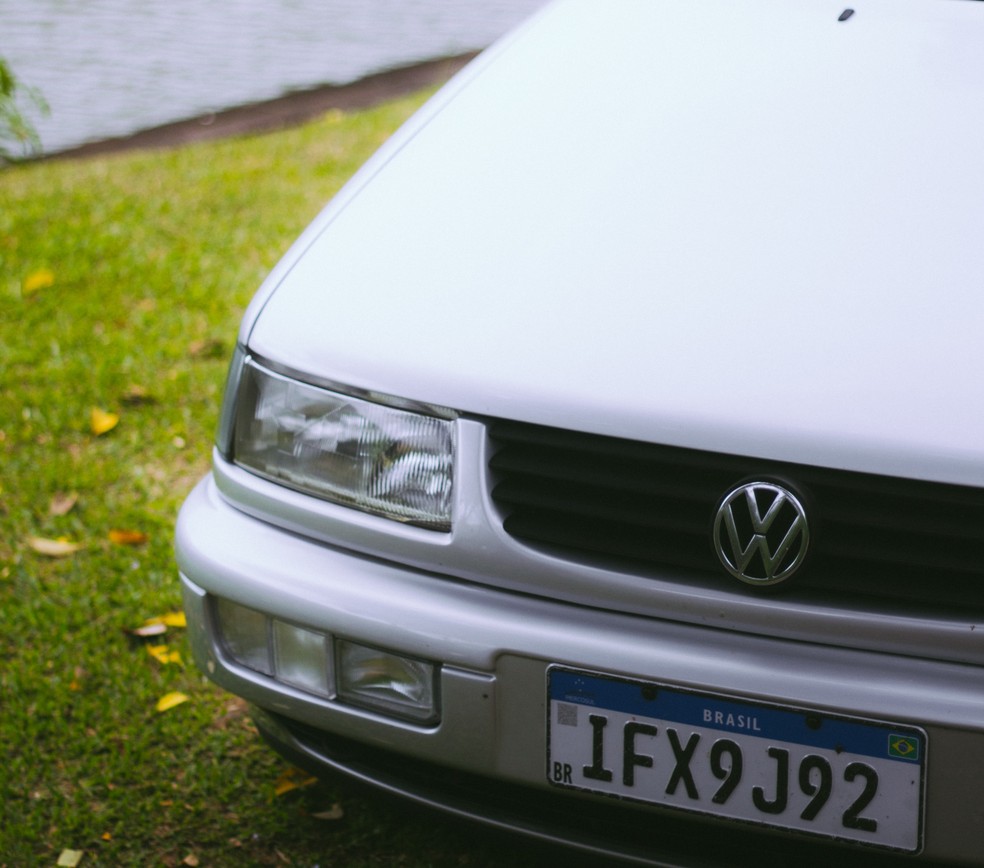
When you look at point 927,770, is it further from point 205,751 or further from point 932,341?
point 205,751

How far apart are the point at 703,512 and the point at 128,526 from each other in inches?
71.9

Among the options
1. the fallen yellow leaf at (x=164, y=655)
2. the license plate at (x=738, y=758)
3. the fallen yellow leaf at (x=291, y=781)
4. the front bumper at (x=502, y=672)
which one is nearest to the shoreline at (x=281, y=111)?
the fallen yellow leaf at (x=164, y=655)

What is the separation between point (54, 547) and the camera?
2729 millimetres

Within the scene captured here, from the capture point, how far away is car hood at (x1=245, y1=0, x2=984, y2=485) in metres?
1.32

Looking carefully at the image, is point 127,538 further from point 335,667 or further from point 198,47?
point 198,47

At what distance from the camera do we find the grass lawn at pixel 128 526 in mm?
1974

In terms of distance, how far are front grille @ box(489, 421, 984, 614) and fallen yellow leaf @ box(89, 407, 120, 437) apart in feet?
6.83

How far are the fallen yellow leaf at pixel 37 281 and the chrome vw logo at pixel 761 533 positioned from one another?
3376 mm

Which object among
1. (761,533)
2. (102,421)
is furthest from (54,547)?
(761,533)

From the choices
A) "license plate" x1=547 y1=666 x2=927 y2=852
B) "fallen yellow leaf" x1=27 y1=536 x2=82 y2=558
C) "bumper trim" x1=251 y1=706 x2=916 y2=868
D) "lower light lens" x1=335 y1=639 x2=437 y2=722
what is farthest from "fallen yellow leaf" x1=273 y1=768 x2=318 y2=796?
"fallen yellow leaf" x1=27 y1=536 x2=82 y2=558

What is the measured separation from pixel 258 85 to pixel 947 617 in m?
6.18

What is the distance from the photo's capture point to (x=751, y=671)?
1.32 metres

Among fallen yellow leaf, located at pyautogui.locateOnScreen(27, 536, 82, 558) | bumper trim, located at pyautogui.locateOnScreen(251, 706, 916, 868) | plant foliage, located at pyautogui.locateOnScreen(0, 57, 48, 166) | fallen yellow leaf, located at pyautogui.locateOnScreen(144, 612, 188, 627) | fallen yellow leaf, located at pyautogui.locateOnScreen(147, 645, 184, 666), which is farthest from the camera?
plant foliage, located at pyautogui.locateOnScreen(0, 57, 48, 166)

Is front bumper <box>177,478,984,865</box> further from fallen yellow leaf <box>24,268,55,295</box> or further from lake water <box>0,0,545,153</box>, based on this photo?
lake water <box>0,0,545,153</box>
